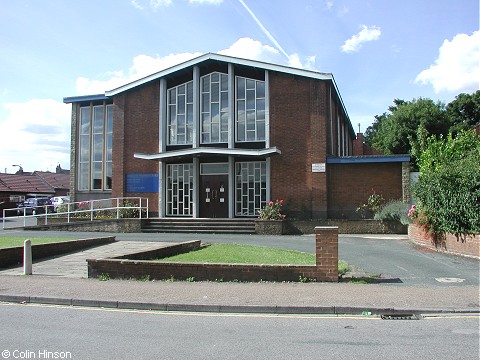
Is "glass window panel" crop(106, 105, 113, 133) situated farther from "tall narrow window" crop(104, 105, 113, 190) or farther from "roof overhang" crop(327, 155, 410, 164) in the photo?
"roof overhang" crop(327, 155, 410, 164)

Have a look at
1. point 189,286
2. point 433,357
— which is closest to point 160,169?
point 189,286

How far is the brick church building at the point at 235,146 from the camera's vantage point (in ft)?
69.5

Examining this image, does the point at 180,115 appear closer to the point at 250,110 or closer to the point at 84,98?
the point at 250,110

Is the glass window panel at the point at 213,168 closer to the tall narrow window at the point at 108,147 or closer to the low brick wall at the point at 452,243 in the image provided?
the tall narrow window at the point at 108,147

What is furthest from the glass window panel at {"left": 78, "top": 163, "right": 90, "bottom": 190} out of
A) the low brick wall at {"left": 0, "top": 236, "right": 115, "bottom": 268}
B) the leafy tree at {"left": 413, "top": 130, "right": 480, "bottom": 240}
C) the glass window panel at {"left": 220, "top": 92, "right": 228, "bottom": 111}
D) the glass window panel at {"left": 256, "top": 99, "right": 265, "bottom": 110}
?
the leafy tree at {"left": 413, "top": 130, "right": 480, "bottom": 240}

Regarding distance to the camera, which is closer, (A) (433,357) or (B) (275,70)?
(A) (433,357)

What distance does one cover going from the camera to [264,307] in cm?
754

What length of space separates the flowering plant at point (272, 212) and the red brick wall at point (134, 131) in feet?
23.1

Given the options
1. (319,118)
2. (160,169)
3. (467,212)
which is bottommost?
(467,212)

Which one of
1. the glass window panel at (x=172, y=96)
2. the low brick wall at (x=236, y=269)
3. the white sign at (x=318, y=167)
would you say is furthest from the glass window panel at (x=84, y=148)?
the low brick wall at (x=236, y=269)

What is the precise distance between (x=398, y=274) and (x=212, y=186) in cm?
1393

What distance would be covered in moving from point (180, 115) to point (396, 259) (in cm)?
1540

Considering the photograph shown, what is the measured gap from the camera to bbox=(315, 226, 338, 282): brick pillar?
30.9ft

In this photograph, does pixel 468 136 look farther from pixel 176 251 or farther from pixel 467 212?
pixel 176 251
